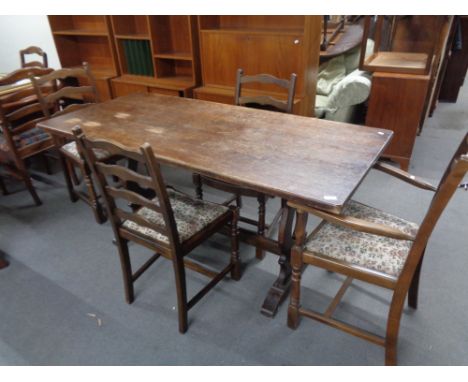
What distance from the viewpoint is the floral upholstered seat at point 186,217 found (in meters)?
1.54

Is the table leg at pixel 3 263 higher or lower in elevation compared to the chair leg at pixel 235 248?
lower

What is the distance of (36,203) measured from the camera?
104 inches

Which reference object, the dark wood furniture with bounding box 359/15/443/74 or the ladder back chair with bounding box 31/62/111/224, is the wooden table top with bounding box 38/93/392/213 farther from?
the dark wood furniture with bounding box 359/15/443/74

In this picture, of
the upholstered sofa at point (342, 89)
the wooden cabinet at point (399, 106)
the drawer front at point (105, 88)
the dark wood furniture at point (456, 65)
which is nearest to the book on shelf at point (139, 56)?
the drawer front at point (105, 88)

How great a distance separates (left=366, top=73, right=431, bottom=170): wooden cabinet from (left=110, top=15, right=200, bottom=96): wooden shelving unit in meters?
1.51

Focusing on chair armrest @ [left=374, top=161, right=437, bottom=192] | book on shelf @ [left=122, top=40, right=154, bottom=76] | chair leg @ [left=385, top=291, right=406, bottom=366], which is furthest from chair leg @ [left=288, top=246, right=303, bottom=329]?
book on shelf @ [left=122, top=40, right=154, bottom=76]

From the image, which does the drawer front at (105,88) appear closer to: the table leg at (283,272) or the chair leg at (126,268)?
the chair leg at (126,268)

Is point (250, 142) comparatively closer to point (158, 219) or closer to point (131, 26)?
point (158, 219)

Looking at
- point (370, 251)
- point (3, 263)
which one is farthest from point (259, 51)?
point (3, 263)

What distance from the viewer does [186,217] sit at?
1.60 metres

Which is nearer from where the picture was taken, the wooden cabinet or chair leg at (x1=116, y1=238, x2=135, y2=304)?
chair leg at (x1=116, y1=238, x2=135, y2=304)

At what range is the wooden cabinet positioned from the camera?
2590 millimetres

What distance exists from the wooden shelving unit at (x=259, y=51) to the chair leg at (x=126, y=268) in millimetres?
1612
